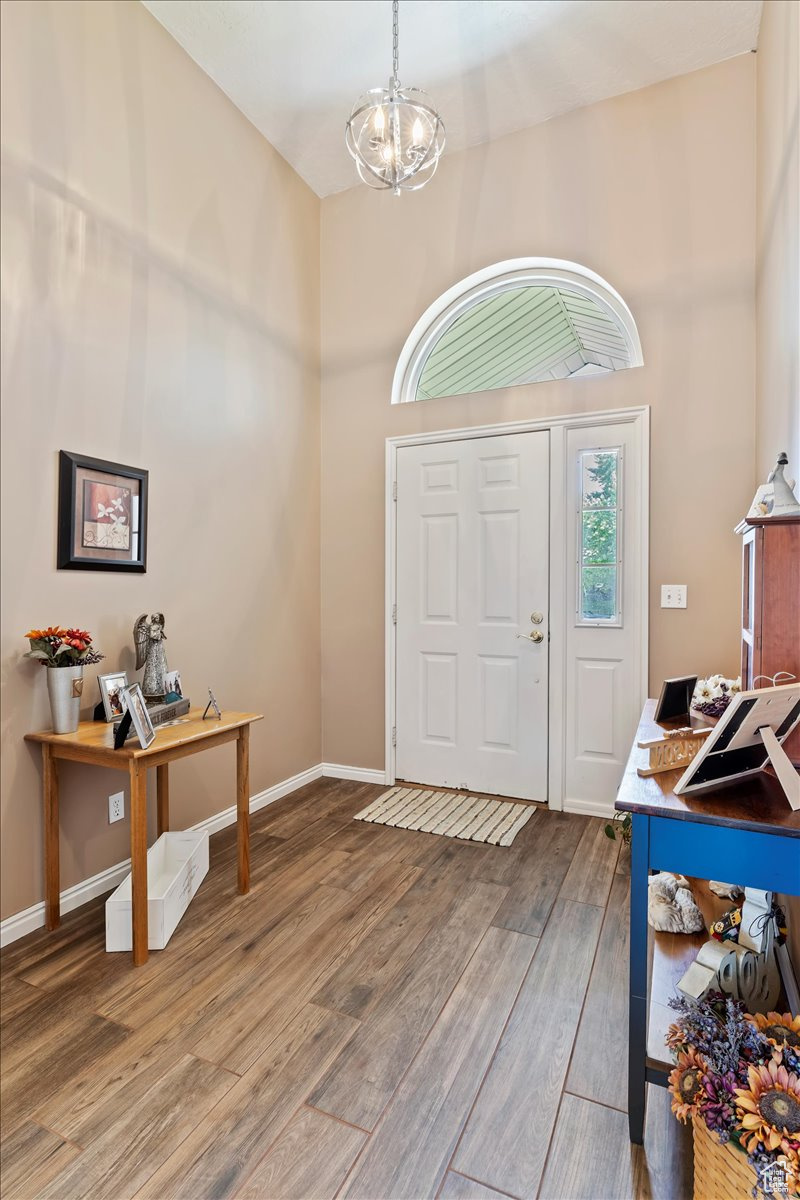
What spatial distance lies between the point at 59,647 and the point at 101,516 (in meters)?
0.56

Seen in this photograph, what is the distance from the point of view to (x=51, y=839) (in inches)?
81.8

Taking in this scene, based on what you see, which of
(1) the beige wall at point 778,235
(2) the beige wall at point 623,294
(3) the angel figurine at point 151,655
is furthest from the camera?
(2) the beige wall at point 623,294

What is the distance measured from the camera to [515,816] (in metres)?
3.09

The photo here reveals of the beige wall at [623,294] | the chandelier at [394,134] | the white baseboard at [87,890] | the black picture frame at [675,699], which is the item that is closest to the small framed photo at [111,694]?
the white baseboard at [87,890]

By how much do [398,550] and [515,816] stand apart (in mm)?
1629

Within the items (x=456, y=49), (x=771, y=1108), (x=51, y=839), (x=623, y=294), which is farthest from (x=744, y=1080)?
(x=456, y=49)

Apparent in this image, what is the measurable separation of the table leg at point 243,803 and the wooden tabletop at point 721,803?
1531 mm

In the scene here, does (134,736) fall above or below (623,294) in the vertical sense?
below

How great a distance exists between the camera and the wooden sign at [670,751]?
140cm

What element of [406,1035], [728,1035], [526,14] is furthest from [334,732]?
[526,14]

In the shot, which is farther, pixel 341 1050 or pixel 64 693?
pixel 64 693

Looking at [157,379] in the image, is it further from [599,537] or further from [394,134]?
[599,537]

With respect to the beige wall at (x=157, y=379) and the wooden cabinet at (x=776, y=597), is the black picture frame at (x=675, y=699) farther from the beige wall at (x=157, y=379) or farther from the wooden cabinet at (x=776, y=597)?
the beige wall at (x=157, y=379)

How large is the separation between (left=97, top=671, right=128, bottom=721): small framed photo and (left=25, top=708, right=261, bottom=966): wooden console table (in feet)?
0.17
